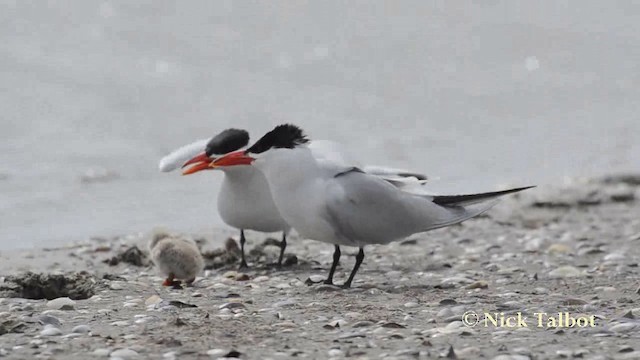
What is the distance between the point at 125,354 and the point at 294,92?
986 centimetres

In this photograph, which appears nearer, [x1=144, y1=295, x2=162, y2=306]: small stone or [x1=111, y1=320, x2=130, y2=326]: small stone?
[x1=111, y1=320, x2=130, y2=326]: small stone

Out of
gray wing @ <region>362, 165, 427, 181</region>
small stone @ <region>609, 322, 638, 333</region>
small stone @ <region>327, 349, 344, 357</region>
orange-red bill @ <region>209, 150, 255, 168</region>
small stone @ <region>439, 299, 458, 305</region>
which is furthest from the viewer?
gray wing @ <region>362, 165, 427, 181</region>

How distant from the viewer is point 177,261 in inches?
214

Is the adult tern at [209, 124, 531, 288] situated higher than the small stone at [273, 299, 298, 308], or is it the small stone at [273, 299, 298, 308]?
the adult tern at [209, 124, 531, 288]

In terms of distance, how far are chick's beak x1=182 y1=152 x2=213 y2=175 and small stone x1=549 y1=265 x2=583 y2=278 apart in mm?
1770

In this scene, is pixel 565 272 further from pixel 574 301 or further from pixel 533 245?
pixel 574 301

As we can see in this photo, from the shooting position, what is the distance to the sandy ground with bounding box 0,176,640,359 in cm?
377

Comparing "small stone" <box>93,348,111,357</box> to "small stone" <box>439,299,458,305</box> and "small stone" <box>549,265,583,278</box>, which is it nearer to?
"small stone" <box>439,299,458,305</box>

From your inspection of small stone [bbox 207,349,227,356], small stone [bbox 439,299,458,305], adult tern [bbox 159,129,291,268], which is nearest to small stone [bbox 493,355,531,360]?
small stone [bbox 207,349,227,356]

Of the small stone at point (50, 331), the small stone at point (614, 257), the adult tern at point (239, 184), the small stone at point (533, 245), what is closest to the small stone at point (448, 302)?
the adult tern at point (239, 184)

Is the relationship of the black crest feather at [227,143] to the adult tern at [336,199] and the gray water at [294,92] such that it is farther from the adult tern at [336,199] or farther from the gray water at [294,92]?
the gray water at [294,92]

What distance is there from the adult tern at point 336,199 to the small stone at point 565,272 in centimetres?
63

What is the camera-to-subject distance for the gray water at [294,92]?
30.1 feet

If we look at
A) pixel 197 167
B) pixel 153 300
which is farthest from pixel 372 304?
pixel 197 167
